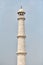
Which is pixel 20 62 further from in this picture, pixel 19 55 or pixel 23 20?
pixel 23 20

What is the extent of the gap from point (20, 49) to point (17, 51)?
1.03ft

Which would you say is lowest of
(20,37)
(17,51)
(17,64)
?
(17,64)

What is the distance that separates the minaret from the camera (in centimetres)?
1588

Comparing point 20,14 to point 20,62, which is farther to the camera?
point 20,14

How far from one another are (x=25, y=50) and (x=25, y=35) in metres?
1.22

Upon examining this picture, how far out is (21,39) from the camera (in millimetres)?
16188

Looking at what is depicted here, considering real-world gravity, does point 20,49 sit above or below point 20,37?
below

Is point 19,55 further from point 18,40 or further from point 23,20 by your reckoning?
point 23,20

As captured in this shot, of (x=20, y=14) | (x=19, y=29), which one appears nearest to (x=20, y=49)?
(x=19, y=29)

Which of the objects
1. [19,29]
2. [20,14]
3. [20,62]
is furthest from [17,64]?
[20,14]

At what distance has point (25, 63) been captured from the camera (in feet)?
52.6

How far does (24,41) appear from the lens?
640 inches

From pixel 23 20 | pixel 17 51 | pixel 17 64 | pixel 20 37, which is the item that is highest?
pixel 23 20

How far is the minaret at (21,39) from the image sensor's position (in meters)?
15.9
